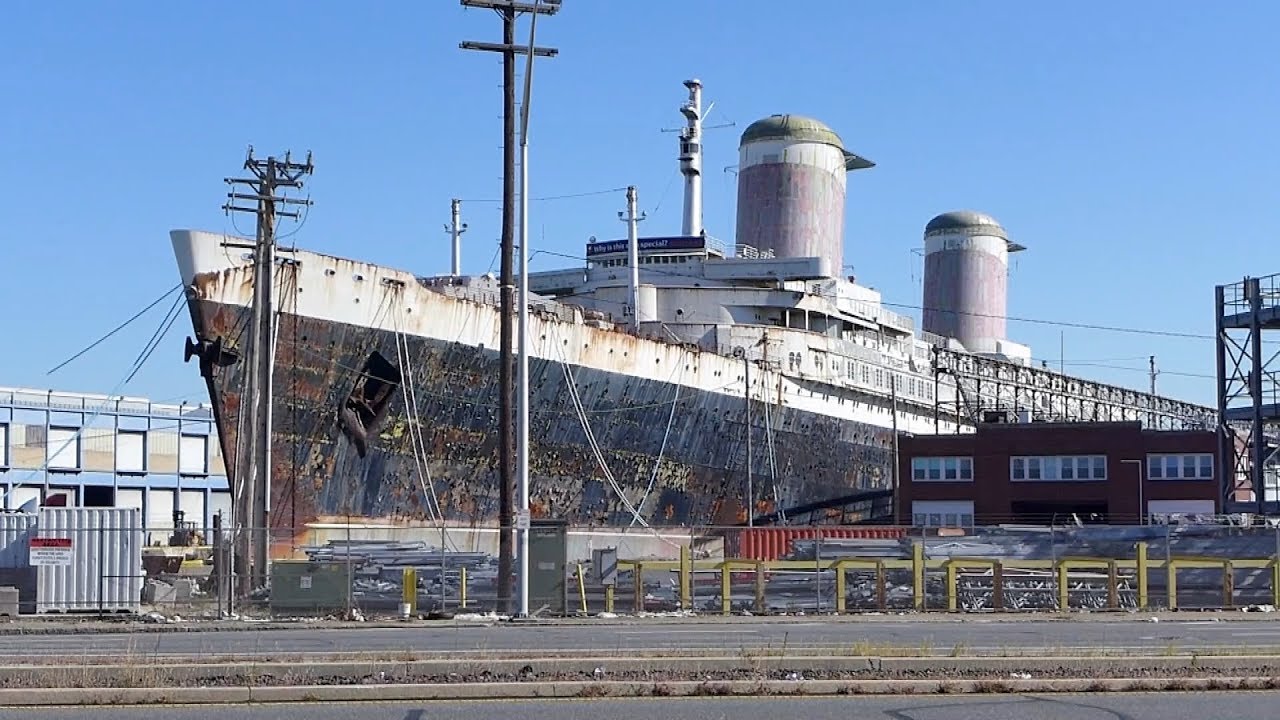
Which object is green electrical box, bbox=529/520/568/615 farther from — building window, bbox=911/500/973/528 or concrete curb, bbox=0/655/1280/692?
building window, bbox=911/500/973/528

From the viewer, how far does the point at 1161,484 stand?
57656 mm

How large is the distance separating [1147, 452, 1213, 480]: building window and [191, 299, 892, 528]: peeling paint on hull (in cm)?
1346

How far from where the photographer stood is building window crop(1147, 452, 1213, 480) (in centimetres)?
5728

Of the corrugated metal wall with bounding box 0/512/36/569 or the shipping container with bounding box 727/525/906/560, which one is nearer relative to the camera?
the corrugated metal wall with bounding box 0/512/36/569

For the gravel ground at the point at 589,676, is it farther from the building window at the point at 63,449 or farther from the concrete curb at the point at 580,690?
the building window at the point at 63,449

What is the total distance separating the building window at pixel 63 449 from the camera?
70750mm

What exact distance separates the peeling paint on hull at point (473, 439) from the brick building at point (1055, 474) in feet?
19.9

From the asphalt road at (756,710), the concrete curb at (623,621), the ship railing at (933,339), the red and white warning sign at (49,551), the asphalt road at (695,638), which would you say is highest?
the ship railing at (933,339)

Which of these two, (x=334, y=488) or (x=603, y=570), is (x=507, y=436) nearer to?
(x=603, y=570)

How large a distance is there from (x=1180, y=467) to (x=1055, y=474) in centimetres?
447

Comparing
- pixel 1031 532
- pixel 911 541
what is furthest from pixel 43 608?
pixel 1031 532

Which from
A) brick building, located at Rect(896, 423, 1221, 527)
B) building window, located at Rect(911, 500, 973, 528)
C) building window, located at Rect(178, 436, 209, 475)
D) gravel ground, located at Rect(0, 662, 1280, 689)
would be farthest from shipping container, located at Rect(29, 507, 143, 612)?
building window, located at Rect(178, 436, 209, 475)

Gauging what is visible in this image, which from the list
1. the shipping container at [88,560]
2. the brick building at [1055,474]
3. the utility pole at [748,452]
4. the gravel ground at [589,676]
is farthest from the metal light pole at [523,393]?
the brick building at [1055,474]

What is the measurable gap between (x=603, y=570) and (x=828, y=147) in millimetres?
50926
